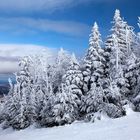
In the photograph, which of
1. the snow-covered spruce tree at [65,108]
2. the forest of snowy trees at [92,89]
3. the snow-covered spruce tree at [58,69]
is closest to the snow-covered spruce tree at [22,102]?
the forest of snowy trees at [92,89]

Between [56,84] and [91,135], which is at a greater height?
[56,84]

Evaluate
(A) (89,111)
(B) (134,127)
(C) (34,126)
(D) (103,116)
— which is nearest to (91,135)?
(B) (134,127)

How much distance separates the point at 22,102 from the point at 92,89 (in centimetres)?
1203

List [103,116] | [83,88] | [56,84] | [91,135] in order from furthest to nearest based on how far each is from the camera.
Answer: [56,84], [83,88], [103,116], [91,135]

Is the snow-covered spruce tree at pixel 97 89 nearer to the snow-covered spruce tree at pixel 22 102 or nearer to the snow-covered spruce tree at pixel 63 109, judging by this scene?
the snow-covered spruce tree at pixel 63 109

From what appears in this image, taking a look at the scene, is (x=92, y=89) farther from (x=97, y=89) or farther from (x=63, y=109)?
(x=63, y=109)

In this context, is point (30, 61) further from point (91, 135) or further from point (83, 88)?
point (91, 135)

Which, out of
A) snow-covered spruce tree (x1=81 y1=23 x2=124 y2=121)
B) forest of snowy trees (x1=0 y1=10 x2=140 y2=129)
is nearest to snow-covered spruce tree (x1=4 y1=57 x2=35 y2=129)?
forest of snowy trees (x1=0 y1=10 x2=140 y2=129)

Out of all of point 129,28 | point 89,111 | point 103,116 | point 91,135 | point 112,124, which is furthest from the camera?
point 129,28

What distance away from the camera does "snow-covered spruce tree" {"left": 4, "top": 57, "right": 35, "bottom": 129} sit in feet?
149

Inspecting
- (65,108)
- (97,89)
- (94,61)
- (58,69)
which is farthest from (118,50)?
(58,69)

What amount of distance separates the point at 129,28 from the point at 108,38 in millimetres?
3728

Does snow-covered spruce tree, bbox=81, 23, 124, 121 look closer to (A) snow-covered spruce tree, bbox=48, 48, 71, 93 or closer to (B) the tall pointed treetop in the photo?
(B) the tall pointed treetop

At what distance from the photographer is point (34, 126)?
4362cm
